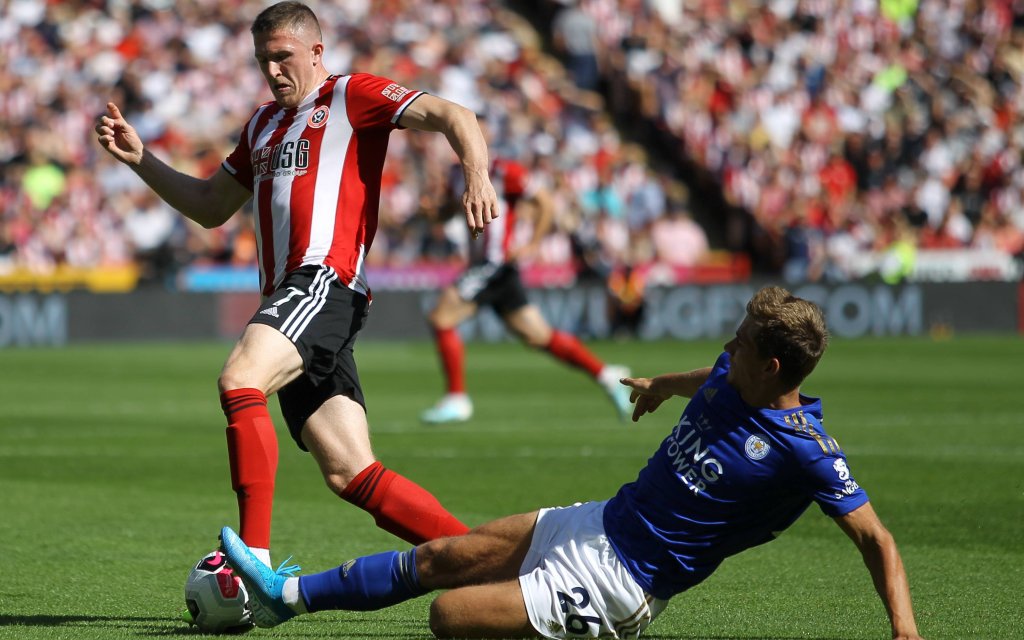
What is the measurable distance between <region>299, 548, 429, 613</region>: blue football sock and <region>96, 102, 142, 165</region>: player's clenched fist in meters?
2.21

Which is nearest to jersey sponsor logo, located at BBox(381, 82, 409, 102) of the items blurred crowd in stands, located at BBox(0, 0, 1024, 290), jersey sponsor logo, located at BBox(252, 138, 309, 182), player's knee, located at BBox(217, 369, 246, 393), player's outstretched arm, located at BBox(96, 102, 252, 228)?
jersey sponsor logo, located at BBox(252, 138, 309, 182)

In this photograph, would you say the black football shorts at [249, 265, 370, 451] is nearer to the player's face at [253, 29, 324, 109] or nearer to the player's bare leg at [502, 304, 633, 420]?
the player's face at [253, 29, 324, 109]

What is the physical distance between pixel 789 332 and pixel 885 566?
728mm

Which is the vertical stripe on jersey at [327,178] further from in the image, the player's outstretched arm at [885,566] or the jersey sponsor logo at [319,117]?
the player's outstretched arm at [885,566]

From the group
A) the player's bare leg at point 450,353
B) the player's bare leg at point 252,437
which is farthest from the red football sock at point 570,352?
the player's bare leg at point 252,437

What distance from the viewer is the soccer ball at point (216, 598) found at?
17.0 ft

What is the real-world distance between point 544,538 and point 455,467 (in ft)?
16.7

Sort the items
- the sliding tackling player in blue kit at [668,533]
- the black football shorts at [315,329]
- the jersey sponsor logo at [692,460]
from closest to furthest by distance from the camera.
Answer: the sliding tackling player in blue kit at [668,533], the jersey sponsor logo at [692,460], the black football shorts at [315,329]

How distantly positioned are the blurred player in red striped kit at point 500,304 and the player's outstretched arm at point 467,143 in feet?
23.6

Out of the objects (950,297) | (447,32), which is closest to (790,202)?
(950,297)

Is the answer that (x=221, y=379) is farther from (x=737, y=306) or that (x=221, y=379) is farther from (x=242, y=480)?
(x=737, y=306)

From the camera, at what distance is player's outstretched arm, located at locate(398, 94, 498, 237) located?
215 inches

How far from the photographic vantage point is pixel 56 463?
407 inches

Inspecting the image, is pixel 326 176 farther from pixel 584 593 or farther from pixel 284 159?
pixel 584 593
